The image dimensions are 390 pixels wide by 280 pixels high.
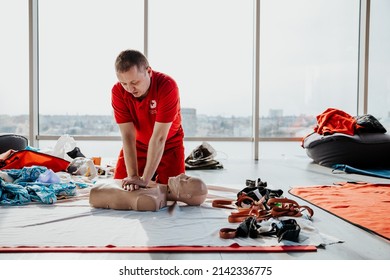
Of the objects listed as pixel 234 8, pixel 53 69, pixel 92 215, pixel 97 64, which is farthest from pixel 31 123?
pixel 92 215

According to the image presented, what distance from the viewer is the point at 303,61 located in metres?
5.84

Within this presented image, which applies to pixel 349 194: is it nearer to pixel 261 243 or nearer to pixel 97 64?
pixel 261 243

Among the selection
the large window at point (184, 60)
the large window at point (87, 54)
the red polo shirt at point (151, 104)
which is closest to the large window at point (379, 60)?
the large window at point (184, 60)

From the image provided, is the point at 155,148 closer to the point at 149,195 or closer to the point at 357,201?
the point at 149,195

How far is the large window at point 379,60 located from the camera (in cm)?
598

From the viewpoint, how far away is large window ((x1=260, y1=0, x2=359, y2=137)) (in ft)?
18.8

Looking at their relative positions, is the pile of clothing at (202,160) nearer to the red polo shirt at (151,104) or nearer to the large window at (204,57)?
the large window at (204,57)

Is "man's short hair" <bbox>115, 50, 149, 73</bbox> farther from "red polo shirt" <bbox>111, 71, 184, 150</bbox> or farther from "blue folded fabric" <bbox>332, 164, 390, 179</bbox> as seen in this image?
"blue folded fabric" <bbox>332, 164, 390, 179</bbox>

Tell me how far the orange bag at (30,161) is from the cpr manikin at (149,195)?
4.28 feet

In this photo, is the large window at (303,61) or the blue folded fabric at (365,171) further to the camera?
the large window at (303,61)

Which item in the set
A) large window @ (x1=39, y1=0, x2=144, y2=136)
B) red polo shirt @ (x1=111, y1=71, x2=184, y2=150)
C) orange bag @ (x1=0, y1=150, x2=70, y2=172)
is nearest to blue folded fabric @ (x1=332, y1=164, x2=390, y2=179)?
red polo shirt @ (x1=111, y1=71, x2=184, y2=150)

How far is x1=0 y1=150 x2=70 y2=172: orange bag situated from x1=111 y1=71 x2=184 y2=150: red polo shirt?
4.24 feet

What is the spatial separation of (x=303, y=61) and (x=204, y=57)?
143 cm

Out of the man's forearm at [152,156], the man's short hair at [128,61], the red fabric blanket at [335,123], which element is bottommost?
the man's forearm at [152,156]
